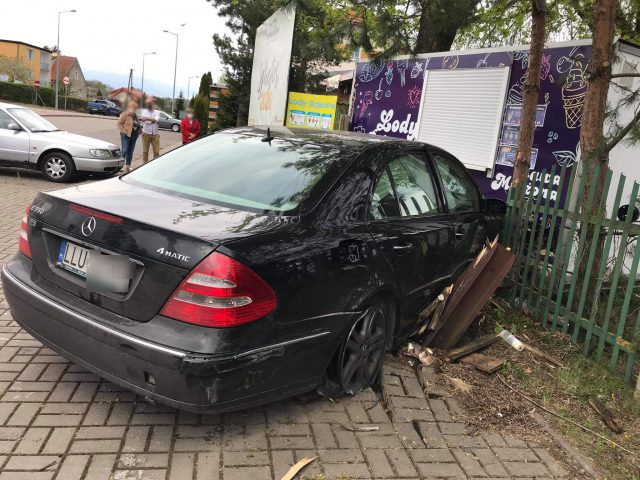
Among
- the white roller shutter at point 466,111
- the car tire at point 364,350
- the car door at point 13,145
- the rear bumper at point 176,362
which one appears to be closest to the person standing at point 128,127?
the car door at point 13,145

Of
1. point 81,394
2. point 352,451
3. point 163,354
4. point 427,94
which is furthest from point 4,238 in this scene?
point 427,94

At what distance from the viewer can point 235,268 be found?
2484 millimetres

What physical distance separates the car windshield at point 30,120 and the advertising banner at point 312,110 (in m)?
4.94

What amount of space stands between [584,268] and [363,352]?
92.8 inches

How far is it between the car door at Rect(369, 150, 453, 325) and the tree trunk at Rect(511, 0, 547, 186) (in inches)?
74.2

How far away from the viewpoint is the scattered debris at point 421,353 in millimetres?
4035

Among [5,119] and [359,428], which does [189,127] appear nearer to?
[5,119]

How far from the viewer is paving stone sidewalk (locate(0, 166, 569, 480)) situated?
2.62m

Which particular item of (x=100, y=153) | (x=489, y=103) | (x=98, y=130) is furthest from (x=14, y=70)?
(x=489, y=103)

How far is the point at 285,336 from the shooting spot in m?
2.69

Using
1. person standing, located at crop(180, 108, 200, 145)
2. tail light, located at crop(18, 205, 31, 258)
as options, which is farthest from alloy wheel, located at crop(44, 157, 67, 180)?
tail light, located at crop(18, 205, 31, 258)

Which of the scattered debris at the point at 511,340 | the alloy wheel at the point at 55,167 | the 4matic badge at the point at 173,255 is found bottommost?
the scattered debris at the point at 511,340

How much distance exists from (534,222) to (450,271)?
1235 millimetres

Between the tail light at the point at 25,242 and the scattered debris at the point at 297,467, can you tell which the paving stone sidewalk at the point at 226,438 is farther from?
the tail light at the point at 25,242
